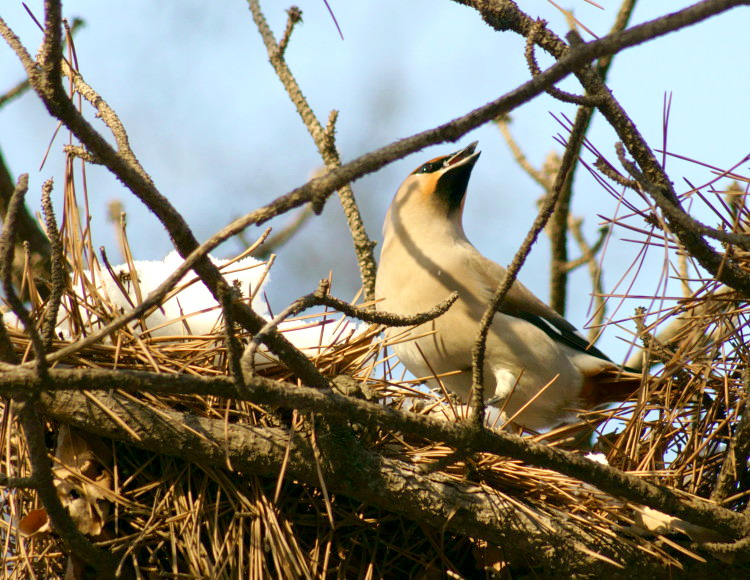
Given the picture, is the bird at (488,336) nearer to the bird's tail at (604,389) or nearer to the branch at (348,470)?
the bird's tail at (604,389)

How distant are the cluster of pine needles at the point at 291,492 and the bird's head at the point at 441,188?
1.73 m

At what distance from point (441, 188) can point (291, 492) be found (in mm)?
2380

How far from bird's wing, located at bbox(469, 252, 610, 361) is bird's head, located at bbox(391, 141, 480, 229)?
344 mm

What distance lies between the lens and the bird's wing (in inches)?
157

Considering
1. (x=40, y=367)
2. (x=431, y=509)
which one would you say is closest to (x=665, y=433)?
(x=431, y=509)

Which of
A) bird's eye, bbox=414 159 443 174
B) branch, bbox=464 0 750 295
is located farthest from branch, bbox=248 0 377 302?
branch, bbox=464 0 750 295

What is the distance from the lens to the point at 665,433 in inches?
111

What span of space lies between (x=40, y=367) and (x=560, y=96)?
1173 mm

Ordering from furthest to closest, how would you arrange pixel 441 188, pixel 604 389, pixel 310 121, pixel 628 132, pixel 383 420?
pixel 441 188 → pixel 604 389 → pixel 310 121 → pixel 628 132 → pixel 383 420

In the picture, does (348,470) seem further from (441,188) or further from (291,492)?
(441,188)

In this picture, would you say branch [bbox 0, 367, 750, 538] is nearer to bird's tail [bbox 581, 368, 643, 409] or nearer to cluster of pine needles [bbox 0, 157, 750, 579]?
cluster of pine needles [bbox 0, 157, 750, 579]

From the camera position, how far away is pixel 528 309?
4035mm

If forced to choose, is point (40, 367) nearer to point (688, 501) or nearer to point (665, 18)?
point (665, 18)

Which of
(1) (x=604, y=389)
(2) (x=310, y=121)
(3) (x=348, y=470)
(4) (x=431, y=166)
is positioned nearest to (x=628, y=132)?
(3) (x=348, y=470)
